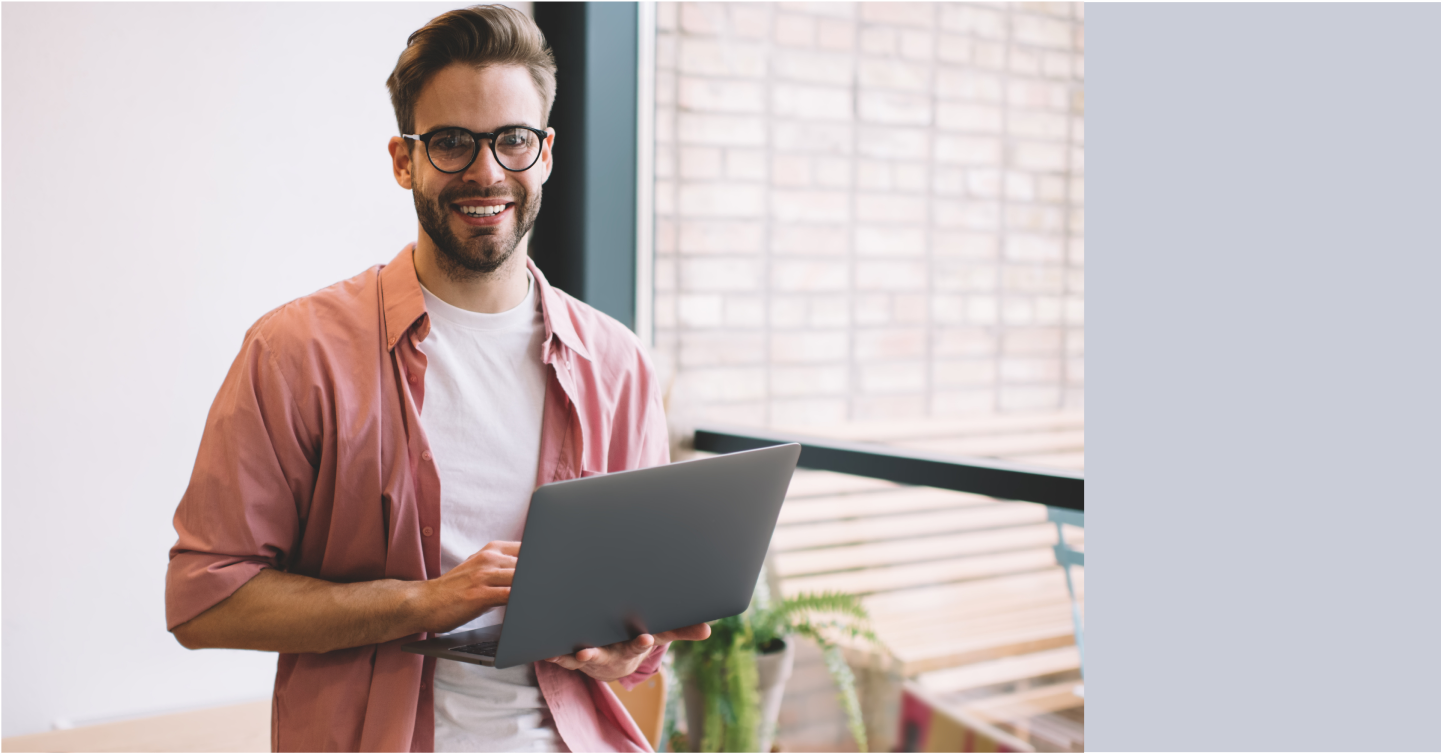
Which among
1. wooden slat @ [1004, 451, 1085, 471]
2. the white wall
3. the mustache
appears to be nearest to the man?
the mustache

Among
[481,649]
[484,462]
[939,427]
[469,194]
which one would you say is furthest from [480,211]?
[939,427]

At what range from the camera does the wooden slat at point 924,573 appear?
1.91m

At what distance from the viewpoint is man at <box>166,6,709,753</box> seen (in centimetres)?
117

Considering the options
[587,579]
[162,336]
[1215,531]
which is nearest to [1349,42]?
[1215,531]

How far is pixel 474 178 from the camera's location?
1298 mm

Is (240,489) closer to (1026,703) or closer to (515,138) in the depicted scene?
(515,138)

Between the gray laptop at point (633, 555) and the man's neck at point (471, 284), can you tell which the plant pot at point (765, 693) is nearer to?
the gray laptop at point (633, 555)

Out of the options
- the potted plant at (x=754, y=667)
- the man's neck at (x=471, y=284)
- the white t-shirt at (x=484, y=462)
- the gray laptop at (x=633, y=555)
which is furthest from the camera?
the potted plant at (x=754, y=667)

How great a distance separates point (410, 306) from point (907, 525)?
4.12ft

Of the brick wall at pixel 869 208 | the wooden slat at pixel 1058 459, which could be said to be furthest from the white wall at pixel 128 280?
the wooden slat at pixel 1058 459

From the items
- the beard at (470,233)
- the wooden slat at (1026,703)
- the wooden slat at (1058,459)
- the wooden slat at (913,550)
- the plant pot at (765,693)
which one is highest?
the beard at (470,233)

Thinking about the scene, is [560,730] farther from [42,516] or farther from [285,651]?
[42,516]

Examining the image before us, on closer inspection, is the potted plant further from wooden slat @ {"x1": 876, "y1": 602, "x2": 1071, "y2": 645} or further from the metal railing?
the metal railing

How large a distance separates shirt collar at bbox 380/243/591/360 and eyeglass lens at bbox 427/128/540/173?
0.51 feet
